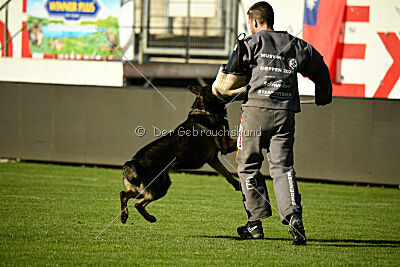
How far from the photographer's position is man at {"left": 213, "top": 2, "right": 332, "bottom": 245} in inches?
230

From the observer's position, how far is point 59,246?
5551 millimetres

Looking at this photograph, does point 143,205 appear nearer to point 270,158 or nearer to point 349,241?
point 270,158

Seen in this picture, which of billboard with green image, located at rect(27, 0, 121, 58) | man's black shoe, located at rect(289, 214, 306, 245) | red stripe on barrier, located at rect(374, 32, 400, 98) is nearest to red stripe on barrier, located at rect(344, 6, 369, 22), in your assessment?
red stripe on barrier, located at rect(374, 32, 400, 98)

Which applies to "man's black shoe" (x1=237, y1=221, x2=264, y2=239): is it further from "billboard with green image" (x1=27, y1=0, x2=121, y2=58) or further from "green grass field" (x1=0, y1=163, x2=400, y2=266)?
"billboard with green image" (x1=27, y1=0, x2=121, y2=58)

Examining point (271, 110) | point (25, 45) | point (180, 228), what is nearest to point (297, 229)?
point (271, 110)

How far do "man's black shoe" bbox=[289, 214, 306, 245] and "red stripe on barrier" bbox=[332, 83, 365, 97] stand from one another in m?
7.99

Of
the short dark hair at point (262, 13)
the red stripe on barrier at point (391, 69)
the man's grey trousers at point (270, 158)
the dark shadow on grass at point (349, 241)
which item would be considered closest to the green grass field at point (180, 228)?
the dark shadow on grass at point (349, 241)

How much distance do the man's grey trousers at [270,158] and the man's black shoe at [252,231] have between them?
0.23ft

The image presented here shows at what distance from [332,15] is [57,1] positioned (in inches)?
266

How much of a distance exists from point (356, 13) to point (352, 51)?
79 cm

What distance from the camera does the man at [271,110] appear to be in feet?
19.2

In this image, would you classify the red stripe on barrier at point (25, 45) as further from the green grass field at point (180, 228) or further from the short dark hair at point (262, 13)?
the short dark hair at point (262, 13)

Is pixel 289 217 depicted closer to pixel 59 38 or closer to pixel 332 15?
pixel 332 15

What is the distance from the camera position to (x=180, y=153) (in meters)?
6.74
